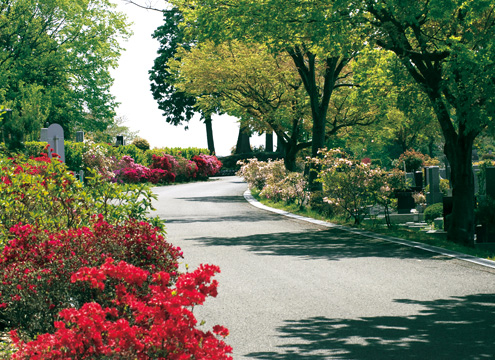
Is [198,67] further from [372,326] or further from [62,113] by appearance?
[372,326]

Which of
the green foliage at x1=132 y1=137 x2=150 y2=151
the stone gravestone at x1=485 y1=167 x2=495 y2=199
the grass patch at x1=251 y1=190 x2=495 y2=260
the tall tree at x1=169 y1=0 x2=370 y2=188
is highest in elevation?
the tall tree at x1=169 y1=0 x2=370 y2=188

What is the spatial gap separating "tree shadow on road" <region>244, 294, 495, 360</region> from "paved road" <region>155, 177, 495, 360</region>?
0.4 inches

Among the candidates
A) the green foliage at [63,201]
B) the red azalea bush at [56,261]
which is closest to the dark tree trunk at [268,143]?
the green foliage at [63,201]

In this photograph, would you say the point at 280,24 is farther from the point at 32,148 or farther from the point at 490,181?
the point at 32,148

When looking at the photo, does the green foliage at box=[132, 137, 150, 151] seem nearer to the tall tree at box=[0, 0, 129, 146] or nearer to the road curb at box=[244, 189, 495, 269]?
the tall tree at box=[0, 0, 129, 146]

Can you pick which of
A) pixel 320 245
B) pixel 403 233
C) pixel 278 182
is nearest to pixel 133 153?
pixel 278 182

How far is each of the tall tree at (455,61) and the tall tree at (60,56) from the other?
35222mm

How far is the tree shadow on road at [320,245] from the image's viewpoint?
43.0ft

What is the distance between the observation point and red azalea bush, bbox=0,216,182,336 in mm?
5805

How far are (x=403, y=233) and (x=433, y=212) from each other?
5841 millimetres

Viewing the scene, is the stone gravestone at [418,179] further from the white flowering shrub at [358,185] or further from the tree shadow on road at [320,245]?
the tree shadow on road at [320,245]

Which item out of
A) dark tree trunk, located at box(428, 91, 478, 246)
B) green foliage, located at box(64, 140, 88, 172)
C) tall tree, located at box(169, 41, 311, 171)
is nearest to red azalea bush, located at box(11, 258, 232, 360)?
dark tree trunk, located at box(428, 91, 478, 246)

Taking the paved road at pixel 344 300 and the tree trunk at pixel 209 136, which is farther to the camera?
the tree trunk at pixel 209 136

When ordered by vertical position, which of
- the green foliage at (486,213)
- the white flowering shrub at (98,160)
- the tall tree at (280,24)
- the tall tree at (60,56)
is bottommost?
the green foliage at (486,213)
